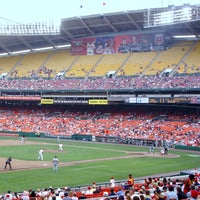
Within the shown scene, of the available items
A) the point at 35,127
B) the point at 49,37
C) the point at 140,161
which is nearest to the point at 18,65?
the point at 49,37

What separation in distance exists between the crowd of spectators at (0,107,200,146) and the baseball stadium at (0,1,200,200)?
16cm

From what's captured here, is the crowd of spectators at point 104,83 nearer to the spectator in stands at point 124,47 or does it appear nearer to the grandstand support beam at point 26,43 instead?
the spectator in stands at point 124,47

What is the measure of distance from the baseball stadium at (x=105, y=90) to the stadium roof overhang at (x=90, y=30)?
18cm

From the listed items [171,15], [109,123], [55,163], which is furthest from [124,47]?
[55,163]

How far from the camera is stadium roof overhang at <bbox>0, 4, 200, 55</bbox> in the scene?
6700cm

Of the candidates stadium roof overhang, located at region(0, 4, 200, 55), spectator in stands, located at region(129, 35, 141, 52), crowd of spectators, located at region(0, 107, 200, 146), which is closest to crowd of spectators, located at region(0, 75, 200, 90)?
crowd of spectators, located at region(0, 107, 200, 146)

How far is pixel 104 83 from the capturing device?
2667 inches

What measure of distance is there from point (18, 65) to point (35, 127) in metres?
19.8

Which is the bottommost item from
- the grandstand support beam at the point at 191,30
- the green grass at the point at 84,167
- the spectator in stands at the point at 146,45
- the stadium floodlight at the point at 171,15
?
the green grass at the point at 84,167

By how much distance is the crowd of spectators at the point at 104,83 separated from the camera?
60062 millimetres

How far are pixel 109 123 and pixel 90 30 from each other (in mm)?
19577

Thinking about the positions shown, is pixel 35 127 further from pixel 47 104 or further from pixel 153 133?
pixel 153 133

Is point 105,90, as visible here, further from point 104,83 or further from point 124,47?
point 124,47

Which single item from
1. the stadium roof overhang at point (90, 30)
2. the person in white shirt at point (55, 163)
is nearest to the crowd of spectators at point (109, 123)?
the stadium roof overhang at point (90, 30)
